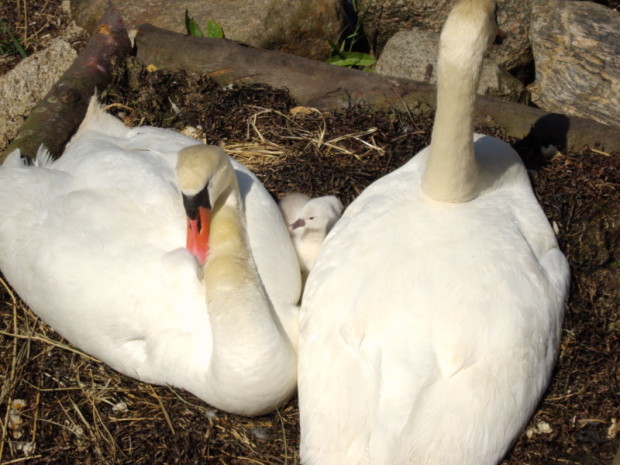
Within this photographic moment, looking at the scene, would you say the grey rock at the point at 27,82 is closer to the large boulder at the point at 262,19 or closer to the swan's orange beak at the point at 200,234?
the large boulder at the point at 262,19

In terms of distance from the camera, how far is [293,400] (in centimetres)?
461

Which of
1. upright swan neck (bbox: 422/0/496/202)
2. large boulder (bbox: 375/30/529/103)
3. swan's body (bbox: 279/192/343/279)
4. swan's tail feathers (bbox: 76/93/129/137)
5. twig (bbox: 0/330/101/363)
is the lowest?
twig (bbox: 0/330/101/363)

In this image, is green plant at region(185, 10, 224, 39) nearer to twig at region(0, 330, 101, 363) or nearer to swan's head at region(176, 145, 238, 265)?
swan's head at region(176, 145, 238, 265)

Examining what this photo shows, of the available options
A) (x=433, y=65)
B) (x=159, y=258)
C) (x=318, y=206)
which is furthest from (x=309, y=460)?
(x=433, y=65)

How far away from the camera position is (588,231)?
5500 millimetres

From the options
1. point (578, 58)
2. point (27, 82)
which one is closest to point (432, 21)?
point (578, 58)

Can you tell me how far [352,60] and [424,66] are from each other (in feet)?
2.86

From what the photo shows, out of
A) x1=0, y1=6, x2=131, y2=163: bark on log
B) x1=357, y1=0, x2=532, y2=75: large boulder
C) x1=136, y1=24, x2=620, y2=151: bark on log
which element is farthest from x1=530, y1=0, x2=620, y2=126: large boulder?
x1=0, y1=6, x2=131, y2=163: bark on log

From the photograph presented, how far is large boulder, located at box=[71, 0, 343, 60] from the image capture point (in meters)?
7.43

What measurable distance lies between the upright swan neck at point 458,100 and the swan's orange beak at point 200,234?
126cm

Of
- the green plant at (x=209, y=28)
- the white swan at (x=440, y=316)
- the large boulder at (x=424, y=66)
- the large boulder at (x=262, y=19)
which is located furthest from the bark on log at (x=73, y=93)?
the white swan at (x=440, y=316)

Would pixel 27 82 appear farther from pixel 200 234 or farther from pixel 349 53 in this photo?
pixel 200 234

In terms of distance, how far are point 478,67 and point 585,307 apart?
6.09 ft

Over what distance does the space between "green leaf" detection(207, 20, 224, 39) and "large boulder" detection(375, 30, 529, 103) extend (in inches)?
58.1
